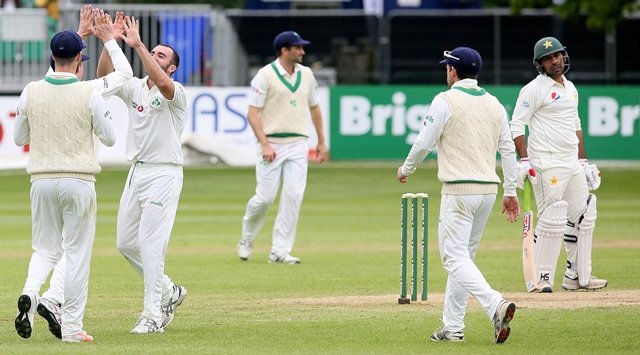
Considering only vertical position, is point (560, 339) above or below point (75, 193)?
below

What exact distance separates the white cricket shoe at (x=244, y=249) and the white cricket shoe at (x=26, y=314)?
5890 mm

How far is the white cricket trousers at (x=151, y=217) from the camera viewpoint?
10.2 metres

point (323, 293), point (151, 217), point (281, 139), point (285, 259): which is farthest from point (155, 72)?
point (285, 259)

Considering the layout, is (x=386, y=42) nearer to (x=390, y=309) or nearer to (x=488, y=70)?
(x=488, y=70)

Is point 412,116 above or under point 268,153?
above

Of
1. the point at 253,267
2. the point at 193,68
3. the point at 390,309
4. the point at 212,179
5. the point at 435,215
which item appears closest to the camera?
the point at 390,309

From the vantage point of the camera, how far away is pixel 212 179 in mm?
27891

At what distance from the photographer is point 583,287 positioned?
13.0 meters

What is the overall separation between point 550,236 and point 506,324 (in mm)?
3341

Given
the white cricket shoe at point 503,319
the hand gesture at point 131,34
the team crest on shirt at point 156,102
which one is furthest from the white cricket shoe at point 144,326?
the white cricket shoe at point 503,319

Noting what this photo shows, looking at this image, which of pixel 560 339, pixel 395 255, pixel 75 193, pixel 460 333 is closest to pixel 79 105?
pixel 75 193

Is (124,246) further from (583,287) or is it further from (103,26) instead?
(583,287)

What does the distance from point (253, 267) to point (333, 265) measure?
81 cm

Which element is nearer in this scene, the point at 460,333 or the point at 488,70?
the point at 460,333
